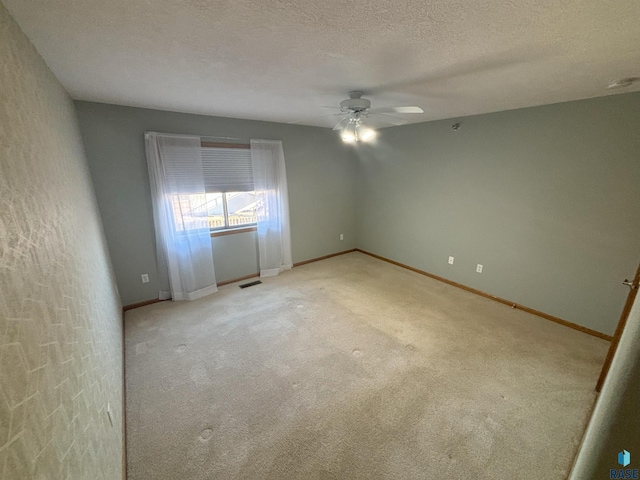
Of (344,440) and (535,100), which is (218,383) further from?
(535,100)

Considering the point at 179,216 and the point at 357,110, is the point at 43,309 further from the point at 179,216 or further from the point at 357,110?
the point at 179,216

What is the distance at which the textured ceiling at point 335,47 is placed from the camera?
1082mm

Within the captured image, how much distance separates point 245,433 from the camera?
5.35 feet

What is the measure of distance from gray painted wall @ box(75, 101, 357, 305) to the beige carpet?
28.0 inches

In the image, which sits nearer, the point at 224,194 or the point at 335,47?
the point at 335,47

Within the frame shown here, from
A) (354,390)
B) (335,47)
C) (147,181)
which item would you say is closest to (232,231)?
(147,181)

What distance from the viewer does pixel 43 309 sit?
0.86 meters

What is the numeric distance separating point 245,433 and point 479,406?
63.8 inches

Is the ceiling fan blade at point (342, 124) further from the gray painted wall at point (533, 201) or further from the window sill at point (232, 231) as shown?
the window sill at point (232, 231)

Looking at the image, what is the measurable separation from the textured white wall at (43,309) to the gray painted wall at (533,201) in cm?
386

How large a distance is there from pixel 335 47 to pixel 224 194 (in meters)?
2.60

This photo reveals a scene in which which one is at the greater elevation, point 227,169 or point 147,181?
point 227,169

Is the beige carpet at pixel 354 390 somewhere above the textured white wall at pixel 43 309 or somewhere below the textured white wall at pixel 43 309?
below

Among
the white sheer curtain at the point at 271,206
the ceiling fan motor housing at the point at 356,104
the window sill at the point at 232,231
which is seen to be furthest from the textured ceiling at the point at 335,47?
the window sill at the point at 232,231
